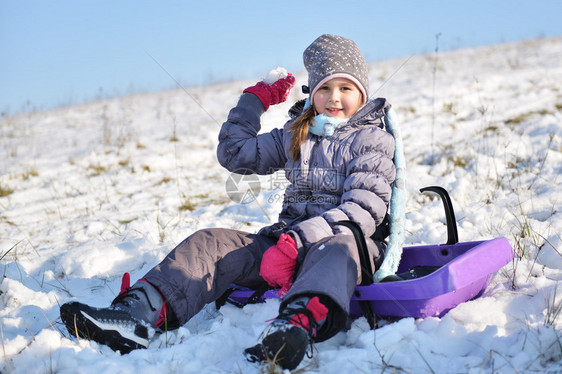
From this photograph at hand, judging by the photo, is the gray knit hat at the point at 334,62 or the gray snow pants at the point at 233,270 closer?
the gray snow pants at the point at 233,270

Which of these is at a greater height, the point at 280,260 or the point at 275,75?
the point at 275,75

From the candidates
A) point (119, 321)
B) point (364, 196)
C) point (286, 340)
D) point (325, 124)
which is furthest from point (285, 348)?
point (325, 124)

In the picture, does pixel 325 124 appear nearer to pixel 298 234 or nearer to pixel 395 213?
pixel 395 213

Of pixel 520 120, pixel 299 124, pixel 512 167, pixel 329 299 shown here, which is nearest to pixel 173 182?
pixel 299 124

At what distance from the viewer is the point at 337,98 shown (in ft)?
8.25

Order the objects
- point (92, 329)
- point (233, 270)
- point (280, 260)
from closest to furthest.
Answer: point (92, 329) < point (280, 260) < point (233, 270)

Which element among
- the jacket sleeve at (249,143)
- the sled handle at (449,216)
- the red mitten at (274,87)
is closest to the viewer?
the sled handle at (449,216)

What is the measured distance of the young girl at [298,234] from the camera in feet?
5.64

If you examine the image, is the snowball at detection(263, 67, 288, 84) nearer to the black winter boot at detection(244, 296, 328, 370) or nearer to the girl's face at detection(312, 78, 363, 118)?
the girl's face at detection(312, 78, 363, 118)

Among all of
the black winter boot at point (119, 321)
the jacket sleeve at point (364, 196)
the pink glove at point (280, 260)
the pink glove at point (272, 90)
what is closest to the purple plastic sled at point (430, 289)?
the jacket sleeve at point (364, 196)

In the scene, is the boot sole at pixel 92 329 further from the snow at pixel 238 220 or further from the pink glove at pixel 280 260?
the pink glove at pixel 280 260

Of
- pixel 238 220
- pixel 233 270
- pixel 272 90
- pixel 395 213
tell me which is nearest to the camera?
pixel 233 270

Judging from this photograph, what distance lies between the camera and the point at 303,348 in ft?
4.99

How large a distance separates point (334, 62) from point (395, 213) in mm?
863
